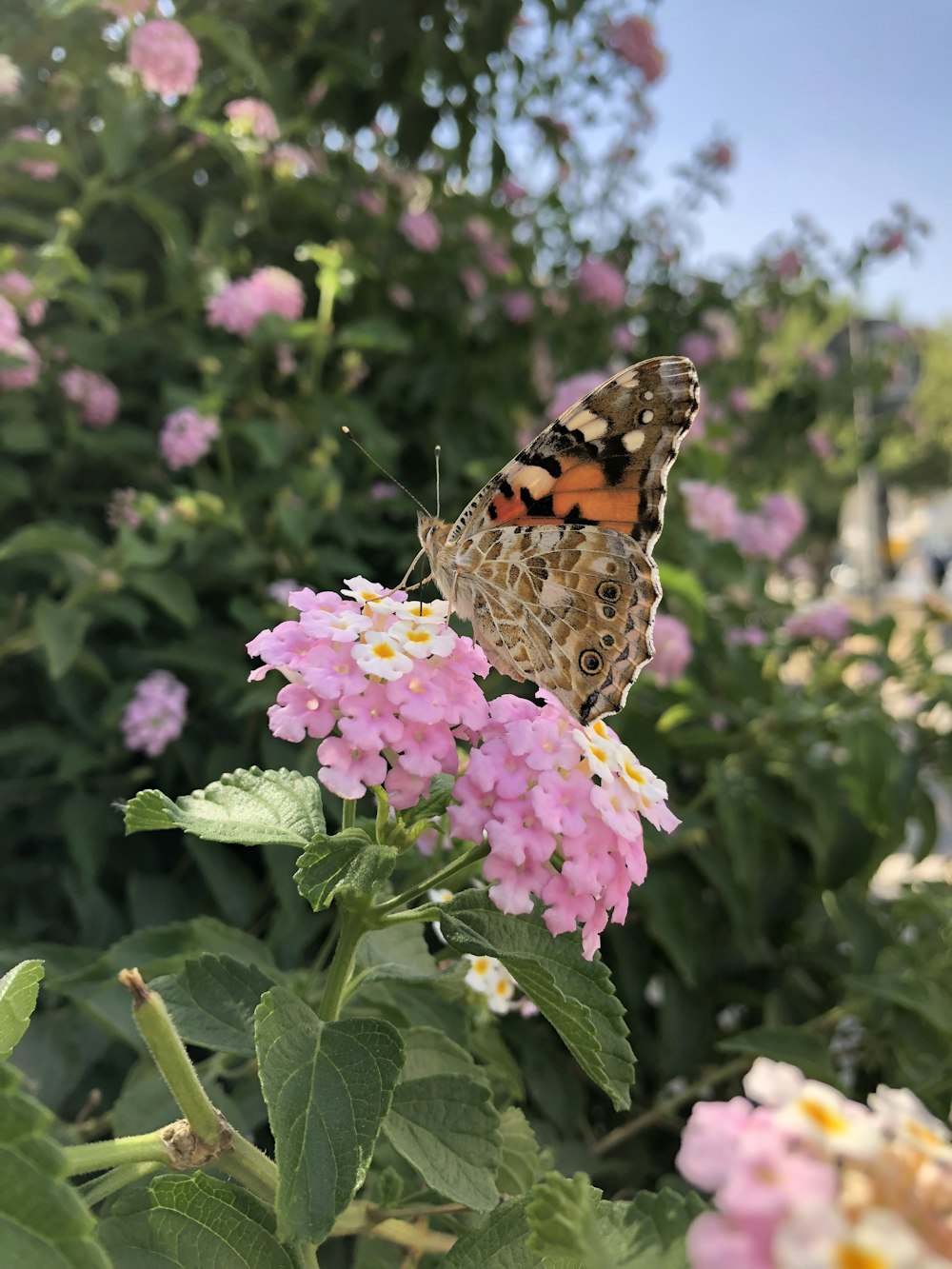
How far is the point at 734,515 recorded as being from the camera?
278 centimetres

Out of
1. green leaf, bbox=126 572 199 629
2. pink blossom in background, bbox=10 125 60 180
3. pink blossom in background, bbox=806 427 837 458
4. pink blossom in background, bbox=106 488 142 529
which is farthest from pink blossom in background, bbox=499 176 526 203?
green leaf, bbox=126 572 199 629

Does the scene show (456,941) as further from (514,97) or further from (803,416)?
(803,416)

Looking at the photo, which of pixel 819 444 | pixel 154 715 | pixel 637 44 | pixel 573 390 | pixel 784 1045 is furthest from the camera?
pixel 819 444

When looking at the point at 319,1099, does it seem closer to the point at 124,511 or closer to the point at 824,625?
the point at 124,511

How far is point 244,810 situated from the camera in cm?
77

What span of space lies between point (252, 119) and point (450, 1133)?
211 centimetres

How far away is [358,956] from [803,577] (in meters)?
3.18

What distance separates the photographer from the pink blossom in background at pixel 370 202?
2.66 meters

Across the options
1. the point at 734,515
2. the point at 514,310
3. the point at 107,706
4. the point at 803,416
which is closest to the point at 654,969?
the point at 107,706

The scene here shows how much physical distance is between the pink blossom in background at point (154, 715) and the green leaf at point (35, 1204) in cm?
137

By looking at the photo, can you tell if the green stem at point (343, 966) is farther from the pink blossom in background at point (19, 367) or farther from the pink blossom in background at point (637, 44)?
the pink blossom in background at point (637, 44)

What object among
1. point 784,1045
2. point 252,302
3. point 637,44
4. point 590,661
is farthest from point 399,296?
point 784,1045

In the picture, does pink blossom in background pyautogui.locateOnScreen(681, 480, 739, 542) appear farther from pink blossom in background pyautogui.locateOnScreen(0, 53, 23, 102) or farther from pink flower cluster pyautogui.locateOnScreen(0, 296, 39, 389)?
pink blossom in background pyautogui.locateOnScreen(0, 53, 23, 102)

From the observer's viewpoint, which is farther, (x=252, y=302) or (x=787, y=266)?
(x=787, y=266)
